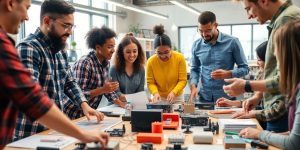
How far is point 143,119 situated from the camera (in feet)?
5.55

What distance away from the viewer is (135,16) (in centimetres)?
1036

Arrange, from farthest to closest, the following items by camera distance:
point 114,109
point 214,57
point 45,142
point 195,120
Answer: point 214,57, point 114,109, point 195,120, point 45,142

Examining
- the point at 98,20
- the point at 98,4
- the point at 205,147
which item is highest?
the point at 98,4

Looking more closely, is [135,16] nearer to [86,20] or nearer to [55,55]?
[86,20]

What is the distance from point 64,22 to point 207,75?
1.52 meters

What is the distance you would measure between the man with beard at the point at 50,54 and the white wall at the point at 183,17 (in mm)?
7677

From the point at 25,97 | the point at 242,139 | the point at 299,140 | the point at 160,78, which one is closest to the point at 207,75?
the point at 160,78

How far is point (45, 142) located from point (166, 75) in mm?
1610

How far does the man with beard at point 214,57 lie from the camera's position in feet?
8.98

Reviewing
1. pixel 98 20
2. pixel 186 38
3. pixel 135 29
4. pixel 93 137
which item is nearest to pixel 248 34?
pixel 186 38

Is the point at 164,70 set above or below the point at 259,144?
above

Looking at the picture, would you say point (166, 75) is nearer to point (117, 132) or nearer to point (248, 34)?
point (117, 132)

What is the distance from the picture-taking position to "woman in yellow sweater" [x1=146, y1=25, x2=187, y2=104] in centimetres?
282

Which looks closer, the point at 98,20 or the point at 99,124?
the point at 99,124
